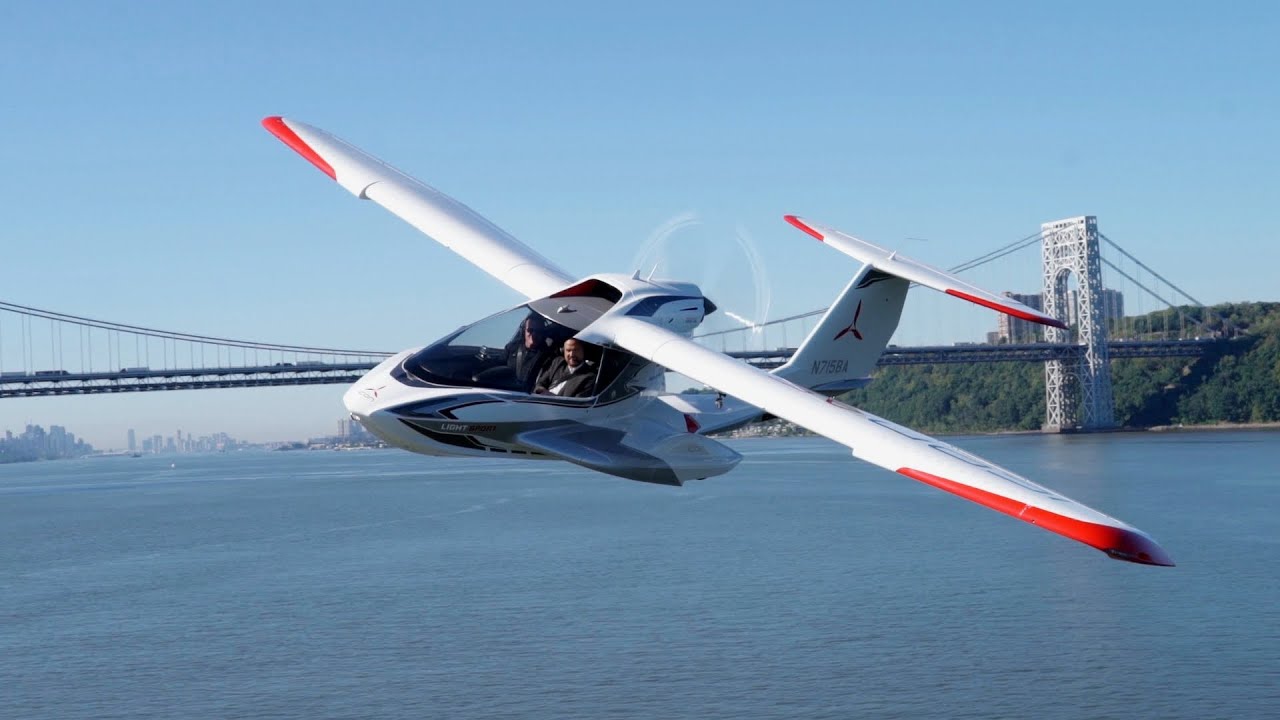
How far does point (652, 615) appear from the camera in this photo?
3897 centimetres

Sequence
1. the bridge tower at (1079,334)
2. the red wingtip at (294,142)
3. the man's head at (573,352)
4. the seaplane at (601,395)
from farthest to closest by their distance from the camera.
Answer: the bridge tower at (1079,334)
the red wingtip at (294,142)
the man's head at (573,352)
the seaplane at (601,395)

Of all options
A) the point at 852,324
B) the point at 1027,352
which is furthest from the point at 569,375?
the point at 1027,352

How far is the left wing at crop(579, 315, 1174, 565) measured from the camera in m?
9.52

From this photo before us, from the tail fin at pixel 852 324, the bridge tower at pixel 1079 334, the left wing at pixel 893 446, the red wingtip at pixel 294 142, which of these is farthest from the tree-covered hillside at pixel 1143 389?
the left wing at pixel 893 446

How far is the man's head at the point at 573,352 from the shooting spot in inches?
556

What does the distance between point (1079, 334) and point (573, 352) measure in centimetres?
12487

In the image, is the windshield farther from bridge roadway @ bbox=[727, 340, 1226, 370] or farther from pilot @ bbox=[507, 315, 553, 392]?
bridge roadway @ bbox=[727, 340, 1226, 370]

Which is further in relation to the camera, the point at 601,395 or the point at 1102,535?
the point at 601,395

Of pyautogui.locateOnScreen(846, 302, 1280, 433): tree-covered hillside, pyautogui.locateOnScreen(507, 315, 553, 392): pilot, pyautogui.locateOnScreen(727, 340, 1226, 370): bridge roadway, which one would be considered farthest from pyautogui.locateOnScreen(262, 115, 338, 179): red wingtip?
pyautogui.locateOnScreen(846, 302, 1280, 433): tree-covered hillside

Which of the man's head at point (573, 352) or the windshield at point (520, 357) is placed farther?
the man's head at point (573, 352)

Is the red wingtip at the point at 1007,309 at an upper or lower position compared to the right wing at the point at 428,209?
lower

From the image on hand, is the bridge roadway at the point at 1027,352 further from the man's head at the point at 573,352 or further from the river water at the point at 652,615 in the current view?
the man's head at the point at 573,352

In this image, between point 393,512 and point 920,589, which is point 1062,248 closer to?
point 393,512

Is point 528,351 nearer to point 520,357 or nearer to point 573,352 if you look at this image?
point 520,357
